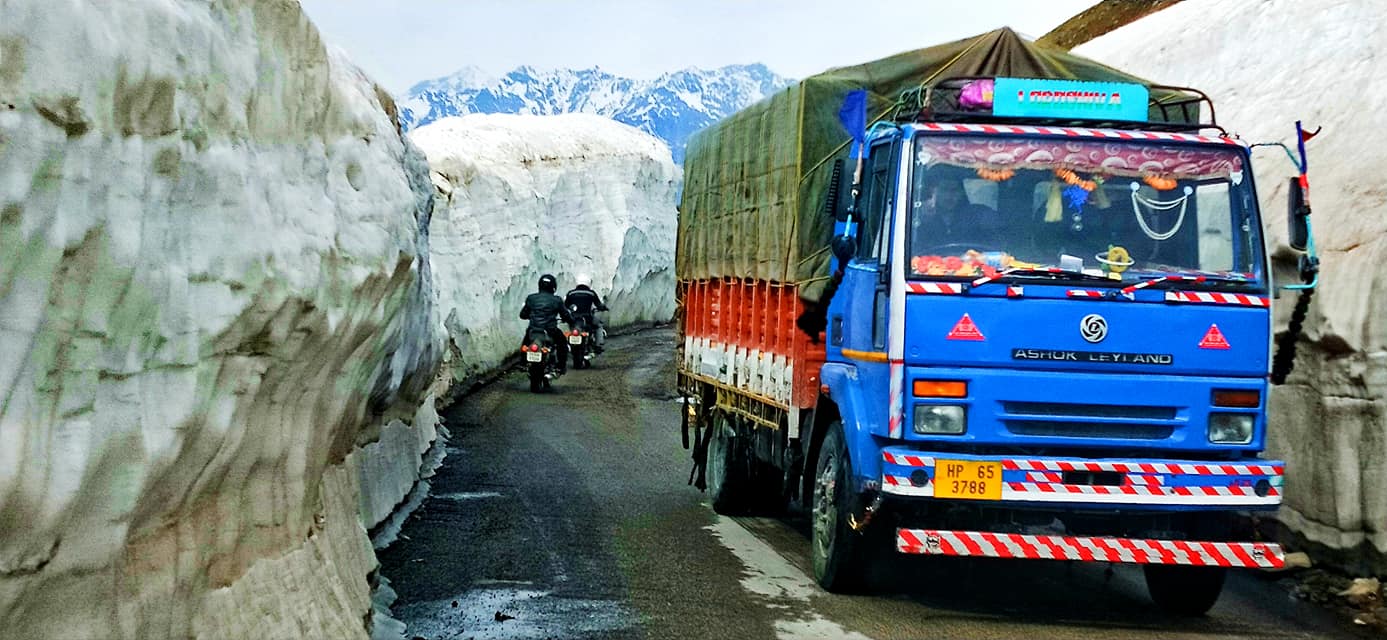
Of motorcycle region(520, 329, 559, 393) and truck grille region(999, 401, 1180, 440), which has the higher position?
truck grille region(999, 401, 1180, 440)

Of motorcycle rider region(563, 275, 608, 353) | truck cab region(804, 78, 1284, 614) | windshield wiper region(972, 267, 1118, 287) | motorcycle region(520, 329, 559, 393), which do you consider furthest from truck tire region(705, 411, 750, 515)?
motorcycle rider region(563, 275, 608, 353)

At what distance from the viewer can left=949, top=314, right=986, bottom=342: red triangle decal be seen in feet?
25.4

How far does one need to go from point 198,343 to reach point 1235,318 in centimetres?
525

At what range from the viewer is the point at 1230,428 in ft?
26.0

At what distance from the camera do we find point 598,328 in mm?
29281

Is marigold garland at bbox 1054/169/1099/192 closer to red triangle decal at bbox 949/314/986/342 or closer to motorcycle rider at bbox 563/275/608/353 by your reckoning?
red triangle decal at bbox 949/314/986/342

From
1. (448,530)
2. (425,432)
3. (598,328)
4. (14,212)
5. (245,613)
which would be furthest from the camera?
(598,328)

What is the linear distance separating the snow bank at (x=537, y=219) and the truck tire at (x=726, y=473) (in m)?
11.0

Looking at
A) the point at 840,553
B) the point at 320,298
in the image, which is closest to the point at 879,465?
the point at 840,553

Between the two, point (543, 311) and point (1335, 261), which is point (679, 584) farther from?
point (543, 311)

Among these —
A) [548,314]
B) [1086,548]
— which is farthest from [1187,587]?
[548,314]

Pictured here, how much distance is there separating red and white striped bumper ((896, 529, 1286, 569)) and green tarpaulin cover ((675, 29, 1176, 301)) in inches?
79.4

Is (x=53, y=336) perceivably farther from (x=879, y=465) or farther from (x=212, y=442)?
(x=879, y=465)

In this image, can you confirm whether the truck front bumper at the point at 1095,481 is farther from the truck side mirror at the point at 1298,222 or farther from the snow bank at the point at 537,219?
the snow bank at the point at 537,219
